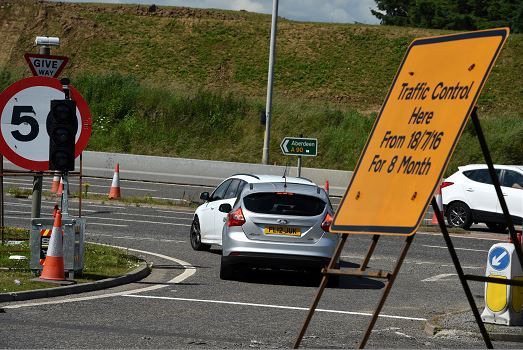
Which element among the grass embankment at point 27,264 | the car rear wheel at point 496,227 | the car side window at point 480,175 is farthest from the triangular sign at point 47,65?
the car rear wheel at point 496,227

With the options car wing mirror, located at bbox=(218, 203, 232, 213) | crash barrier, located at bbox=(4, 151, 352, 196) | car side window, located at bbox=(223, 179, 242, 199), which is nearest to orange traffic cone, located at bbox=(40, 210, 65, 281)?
car wing mirror, located at bbox=(218, 203, 232, 213)

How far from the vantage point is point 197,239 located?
20.4 meters

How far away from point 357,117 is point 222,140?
7.06m

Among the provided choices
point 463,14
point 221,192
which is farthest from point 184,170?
point 463,14

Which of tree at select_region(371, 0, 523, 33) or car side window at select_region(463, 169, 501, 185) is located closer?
car side window at select_region(463, 169, 501, 185)

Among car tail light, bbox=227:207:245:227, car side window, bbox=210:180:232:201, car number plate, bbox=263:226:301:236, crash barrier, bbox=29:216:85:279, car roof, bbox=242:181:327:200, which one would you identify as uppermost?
car roof, bbox=242:181:327:200

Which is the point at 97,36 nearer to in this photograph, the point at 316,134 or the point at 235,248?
the point at 316,134

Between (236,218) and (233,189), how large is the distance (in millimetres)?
3056

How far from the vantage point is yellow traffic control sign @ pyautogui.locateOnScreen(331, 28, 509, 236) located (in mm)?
7530

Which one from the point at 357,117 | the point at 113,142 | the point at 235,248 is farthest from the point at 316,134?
the point at 235,248

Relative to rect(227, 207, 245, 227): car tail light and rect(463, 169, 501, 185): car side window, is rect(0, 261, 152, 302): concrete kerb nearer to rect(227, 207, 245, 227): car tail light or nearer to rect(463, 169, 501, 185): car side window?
rect(227, 207, 245, 227): car tail light

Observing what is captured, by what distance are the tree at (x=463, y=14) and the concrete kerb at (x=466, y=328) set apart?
240ft

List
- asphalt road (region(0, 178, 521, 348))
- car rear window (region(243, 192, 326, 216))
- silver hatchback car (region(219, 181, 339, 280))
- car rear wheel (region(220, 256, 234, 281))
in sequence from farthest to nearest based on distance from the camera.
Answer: car rear window (region(243, 192, 326, 216))
car rear wheel (region(220, 256, 234, 281))
silver hatchback car (region(219, 181, 339, 280))
asphalt road (region(0, 178, 521, 348))

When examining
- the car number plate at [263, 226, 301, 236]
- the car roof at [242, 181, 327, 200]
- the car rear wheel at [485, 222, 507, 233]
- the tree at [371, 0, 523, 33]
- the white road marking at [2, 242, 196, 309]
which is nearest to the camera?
the white road marking at [2, 242, 196, 309]
